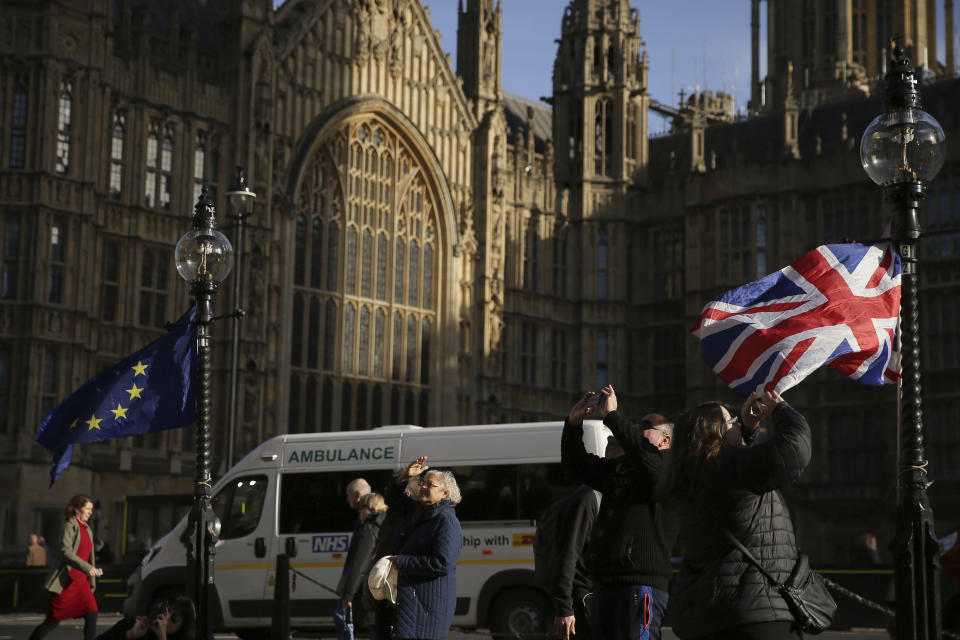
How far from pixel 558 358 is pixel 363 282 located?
7457mm

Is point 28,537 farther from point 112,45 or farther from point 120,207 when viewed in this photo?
point 112,45

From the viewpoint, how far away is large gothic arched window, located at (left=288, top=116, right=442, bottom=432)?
34.2 m

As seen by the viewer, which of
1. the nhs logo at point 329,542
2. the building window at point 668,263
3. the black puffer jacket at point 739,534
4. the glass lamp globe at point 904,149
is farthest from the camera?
the building window at point 668,263

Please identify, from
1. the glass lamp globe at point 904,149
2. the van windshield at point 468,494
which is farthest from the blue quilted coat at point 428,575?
the van windshield at point 468,494

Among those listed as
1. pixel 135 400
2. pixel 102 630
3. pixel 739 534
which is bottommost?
pixel 102 630

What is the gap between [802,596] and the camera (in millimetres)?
6168

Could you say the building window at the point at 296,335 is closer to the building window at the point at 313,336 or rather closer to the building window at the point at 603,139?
the building window at the point at 313,336

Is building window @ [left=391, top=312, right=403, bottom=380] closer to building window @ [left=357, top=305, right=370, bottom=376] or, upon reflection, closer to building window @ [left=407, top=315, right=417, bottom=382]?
building window @ [left=407, top=315, right=417, bottom=382]

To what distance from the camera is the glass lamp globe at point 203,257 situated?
13125mm

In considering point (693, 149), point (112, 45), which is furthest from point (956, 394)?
point (112, 45)

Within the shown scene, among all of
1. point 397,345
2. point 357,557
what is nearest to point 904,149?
point 357,557

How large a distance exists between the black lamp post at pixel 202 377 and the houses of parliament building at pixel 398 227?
13.2 meters

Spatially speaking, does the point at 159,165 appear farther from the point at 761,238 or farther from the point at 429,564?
the point at 429,564

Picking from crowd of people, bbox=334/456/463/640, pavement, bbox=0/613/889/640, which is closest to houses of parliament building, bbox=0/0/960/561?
pavement, bbox=0/613/889/640
